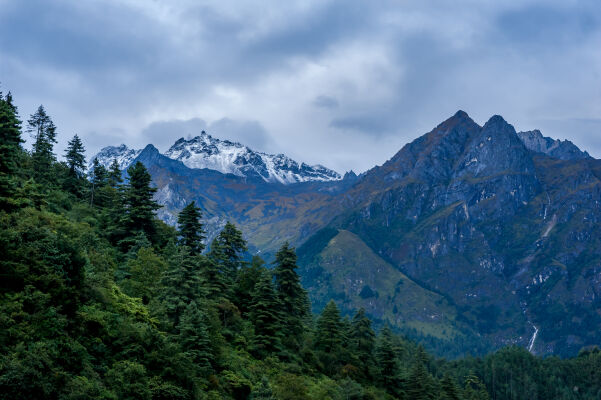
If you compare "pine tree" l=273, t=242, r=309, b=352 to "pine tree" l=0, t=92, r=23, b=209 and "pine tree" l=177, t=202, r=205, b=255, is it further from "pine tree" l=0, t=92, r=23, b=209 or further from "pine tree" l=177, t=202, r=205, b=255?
"pine tree" l=0, t=92, r=23, b=209

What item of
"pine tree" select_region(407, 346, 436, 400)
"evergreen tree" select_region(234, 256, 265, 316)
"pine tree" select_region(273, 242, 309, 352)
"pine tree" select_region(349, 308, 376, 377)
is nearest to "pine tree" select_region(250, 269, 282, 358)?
"evergreen tree" select_region(234, 256, 265, 316)

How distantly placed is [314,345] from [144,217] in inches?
1164

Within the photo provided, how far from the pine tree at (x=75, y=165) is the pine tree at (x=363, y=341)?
48.3 metres

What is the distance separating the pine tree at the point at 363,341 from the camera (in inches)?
2697

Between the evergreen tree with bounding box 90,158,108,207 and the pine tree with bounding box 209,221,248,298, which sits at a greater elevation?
the evergreen tree with bounding box 90,158,108,207

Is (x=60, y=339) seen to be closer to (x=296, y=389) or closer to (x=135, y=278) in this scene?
(x=135, y=278)

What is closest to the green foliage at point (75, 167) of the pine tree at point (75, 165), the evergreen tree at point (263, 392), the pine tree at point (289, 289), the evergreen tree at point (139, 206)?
the pine tree at point (75, 165)

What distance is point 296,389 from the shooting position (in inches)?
1666

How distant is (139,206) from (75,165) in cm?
2342

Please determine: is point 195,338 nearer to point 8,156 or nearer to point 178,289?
point 178,289

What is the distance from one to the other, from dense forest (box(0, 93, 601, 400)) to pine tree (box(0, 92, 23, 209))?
0.55 feet

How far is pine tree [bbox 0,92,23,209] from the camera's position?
36.7 metres

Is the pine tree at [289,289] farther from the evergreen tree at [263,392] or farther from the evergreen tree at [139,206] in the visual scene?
the evergreen tree at [263,392]

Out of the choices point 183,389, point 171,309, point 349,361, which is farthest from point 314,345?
point 183,389
